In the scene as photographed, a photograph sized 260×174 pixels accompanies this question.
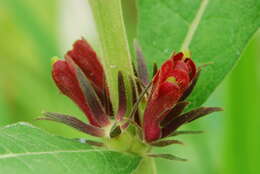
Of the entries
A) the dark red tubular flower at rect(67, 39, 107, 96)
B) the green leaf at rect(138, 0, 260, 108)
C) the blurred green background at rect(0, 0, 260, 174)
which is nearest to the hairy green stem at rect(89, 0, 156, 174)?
the dark red tubular flower at rect(67, 39, 107, 96)

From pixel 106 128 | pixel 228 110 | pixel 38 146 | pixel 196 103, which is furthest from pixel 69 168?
pixel 228 110

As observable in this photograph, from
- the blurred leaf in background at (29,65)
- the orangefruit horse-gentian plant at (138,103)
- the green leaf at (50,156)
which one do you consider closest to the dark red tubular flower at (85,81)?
the orangefruit horse-gentian plant at (138,103)

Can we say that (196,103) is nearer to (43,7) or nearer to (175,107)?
(175,107)

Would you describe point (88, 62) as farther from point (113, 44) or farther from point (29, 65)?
point (29, 65)

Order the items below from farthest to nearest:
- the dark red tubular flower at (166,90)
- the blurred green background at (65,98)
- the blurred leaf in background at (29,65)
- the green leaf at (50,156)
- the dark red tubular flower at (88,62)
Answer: the blurred leaf in background at (29,65) < the blurred green background at (65,98) < the dark red tubular flower at (88,62) < the dark red tubular flower at (166,90) < the green leaf at (50,156)

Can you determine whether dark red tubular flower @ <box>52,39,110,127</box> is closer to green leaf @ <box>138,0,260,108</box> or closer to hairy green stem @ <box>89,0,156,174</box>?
hairy green stem @ <box>89,0,156,174</box>

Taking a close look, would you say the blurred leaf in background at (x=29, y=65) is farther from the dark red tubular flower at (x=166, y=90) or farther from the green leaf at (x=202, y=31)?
the dark red tubular flower at (x=166, y=90)
